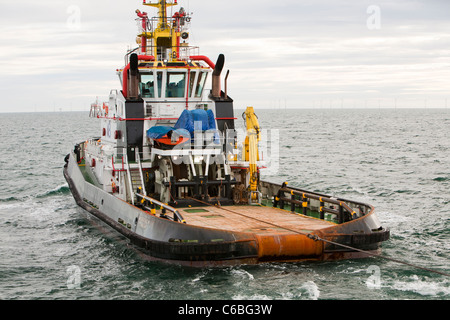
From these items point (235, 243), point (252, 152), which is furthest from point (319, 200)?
point (235, 243)

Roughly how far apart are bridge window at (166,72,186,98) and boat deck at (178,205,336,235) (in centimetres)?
519

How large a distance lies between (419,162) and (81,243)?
32.8 metres

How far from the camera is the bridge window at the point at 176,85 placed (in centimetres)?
2220

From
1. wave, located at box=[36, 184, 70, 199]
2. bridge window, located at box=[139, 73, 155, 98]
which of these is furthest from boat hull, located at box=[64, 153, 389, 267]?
Result: wave, located at box=[36, 184, 70, 199]

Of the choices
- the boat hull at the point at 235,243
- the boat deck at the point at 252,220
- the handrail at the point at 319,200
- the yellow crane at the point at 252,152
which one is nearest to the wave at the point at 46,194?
the boat deck at the point at 252,220

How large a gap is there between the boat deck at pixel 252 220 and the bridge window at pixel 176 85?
5.19 meters

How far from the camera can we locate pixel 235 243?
49.8 ft

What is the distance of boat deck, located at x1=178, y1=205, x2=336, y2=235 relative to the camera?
1639cm

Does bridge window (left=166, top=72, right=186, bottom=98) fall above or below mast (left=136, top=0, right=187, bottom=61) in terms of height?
below

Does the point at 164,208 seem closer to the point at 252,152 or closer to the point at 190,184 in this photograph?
the point at 190,184

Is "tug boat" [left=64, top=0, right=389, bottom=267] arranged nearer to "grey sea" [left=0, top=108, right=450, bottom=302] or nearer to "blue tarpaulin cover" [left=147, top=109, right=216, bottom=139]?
"blue tarpaulin cover" [left=147, top=109, right=216, bottom=139]
